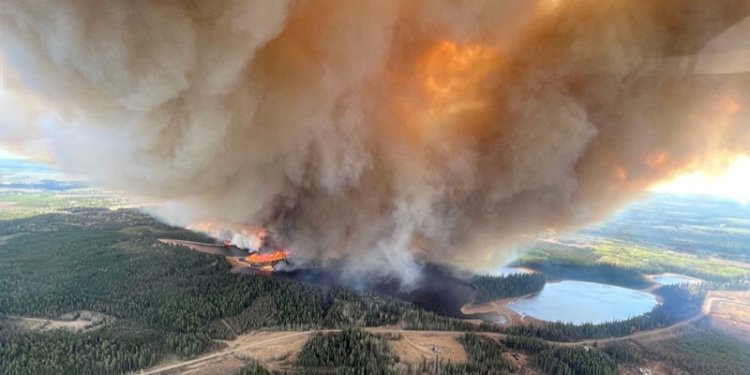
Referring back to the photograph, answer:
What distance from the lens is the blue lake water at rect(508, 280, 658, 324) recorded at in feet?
72.0

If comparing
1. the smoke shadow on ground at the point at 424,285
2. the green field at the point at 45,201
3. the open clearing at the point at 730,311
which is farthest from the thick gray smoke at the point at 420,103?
the green field at the point at 45,201

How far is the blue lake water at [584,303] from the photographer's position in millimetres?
21953

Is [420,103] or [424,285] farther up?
[420,103]

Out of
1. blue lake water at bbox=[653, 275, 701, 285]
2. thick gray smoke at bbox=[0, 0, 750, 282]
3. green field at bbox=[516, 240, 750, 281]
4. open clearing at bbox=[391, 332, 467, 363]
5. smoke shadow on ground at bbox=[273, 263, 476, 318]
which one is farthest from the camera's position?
green field at bbox=[516, 240, 750, 281]

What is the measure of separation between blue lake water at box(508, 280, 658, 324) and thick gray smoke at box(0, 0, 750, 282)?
5472 mm

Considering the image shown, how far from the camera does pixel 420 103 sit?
599 inches

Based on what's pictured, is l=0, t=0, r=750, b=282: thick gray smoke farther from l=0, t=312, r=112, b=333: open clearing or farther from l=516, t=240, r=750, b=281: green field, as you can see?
l=516, t=240, r=750, b=281: green field

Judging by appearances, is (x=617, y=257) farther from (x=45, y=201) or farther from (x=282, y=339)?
(x=45, y=201)

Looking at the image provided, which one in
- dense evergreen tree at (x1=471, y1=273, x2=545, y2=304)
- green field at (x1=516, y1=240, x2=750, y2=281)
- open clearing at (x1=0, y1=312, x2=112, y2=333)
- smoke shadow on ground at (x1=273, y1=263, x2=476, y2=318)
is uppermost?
green field at (x1=516, y1=240, x2=750, y2=281)

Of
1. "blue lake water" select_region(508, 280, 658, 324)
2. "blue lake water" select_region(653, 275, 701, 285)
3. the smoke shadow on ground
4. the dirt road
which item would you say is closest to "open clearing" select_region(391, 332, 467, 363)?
the dirt road

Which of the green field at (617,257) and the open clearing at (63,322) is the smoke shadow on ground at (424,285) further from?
the open clearing at (63,322)

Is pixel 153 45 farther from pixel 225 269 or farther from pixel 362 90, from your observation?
pixel 225 269

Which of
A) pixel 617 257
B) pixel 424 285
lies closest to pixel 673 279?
pixel 617 257

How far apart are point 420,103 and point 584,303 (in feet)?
52.7
